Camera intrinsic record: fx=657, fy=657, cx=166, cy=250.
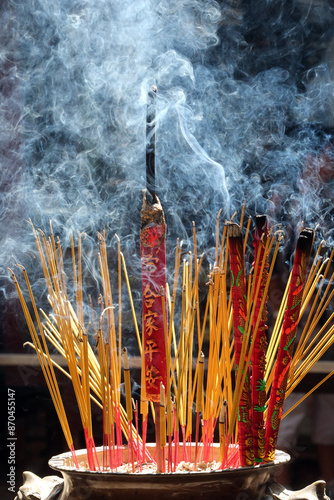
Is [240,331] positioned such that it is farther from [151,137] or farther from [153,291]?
[151,137]

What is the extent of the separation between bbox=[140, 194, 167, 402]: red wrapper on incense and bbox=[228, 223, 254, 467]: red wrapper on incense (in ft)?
0.39

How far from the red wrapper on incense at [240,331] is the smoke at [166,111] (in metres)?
0.46

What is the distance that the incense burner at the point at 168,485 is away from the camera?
2.79ft

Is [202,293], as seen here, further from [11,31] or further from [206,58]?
[11,31]

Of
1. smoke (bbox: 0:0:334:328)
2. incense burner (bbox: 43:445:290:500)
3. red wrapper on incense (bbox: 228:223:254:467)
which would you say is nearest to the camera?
incense burner (bbox: 43:445:290:500)

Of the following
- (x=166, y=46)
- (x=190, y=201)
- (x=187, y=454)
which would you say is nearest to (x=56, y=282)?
(x=187, y=454)

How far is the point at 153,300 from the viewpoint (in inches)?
41.3

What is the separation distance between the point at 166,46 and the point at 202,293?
0.55 m

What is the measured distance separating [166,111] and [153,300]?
52 cm

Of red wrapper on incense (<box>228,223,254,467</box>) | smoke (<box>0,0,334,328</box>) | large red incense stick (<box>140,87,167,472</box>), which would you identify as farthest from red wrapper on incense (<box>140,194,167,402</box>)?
smoke (<box>0,0,334,328</box>)

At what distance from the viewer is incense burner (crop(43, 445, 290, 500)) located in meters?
0.85

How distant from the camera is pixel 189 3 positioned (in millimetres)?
1391

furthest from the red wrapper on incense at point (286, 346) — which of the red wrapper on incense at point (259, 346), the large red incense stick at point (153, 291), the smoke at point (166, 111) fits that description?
the smoke at point (166, 111)

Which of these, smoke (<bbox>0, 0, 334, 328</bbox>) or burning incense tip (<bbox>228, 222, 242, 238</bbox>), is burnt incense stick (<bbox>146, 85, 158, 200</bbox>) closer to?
burning incense tip (<bbox>228, 222, 242, 238</bbox>)
